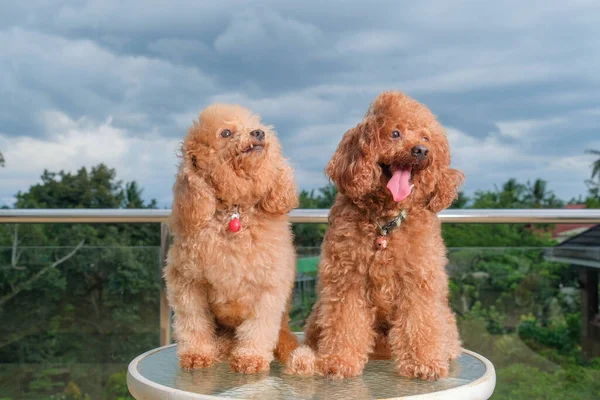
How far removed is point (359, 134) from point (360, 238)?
26cm

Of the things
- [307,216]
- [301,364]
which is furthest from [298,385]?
[307,216]

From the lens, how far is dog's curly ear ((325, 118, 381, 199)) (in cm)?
147

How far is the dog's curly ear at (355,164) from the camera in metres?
1.47

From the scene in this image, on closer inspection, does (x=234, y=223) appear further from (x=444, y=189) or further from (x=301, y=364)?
(x=444, y=189)

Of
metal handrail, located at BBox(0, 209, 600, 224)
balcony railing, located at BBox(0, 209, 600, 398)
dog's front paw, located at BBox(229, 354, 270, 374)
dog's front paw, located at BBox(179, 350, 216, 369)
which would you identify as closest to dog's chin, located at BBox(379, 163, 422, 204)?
dog's front paw, located at BBox(229, 354, 270, 374)

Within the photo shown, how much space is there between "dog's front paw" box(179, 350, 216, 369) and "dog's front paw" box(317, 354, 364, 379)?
304 millimetres

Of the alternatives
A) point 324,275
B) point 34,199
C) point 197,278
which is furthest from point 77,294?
point 34,199

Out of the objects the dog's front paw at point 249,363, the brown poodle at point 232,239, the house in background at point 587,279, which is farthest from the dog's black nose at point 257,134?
the house in background at point 587,279

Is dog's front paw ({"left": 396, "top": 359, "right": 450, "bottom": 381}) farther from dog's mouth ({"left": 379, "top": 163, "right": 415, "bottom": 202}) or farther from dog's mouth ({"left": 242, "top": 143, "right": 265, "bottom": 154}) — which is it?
dog's mouth ({"left": 242, "top": 143, "right": 265, "bottom": 154})

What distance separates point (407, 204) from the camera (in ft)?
5.02

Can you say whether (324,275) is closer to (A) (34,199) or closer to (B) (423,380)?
(B) (423,380)

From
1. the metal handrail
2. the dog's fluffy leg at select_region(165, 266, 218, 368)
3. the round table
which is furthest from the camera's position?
the metal handrail

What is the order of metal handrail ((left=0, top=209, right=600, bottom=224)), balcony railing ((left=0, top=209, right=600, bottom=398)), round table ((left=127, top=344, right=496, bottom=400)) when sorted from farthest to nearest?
balcony railing ((left=0, top=209, right=600, bottom=398)) < metal handrail ((left=0, top=209, right=600, bottom=224)) < round table ((left=127, top=344, right=496, bottom=400))

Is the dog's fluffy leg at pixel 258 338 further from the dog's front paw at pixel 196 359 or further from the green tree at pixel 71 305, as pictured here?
the green tree at pixel 71 305
